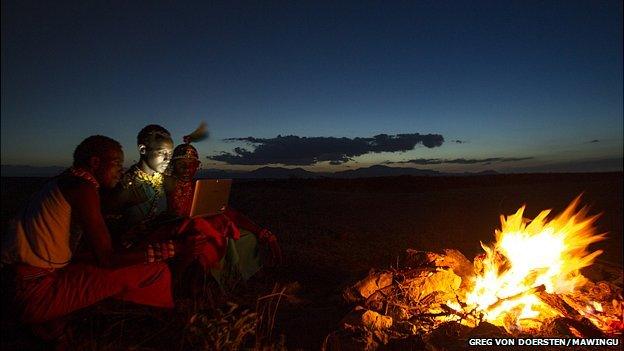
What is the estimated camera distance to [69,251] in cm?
310

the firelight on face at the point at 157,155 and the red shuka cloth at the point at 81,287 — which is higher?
the firelight on face at the point at 157,155

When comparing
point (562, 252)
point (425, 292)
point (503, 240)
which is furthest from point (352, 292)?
point (562, 252)

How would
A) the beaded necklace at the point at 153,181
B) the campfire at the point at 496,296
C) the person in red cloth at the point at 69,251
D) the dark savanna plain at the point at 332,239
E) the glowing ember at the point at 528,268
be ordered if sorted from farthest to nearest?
the beaded necklace at the point at 153,181, the glowing ember at the point at 528,268, the campfire at the point at 496,296, the dark savanna plain at the point at 332,239, the person in red cloth at the point at 69,251

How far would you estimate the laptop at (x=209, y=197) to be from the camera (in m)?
4.25

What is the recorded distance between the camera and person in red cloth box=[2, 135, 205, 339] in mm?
2895

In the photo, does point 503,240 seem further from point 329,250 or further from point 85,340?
point 85,340

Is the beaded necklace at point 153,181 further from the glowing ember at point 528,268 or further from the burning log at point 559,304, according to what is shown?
the burning log at point 559,304

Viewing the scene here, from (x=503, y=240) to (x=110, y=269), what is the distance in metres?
3.83

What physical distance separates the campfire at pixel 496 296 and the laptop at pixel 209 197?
Answer: 1.64m

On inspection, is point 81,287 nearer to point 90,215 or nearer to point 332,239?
point 90,215

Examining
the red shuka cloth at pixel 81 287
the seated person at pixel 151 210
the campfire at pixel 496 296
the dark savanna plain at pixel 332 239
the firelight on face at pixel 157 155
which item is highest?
the firelight on face at pixel 157 155

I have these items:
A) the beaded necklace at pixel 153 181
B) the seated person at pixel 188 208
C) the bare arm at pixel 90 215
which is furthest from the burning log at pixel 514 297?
the beaded necklace at pixel 153 181

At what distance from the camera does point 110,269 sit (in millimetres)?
3170

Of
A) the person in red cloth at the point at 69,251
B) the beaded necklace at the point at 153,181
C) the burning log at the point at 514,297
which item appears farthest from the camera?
the beaded necklace at the point at 153,181
